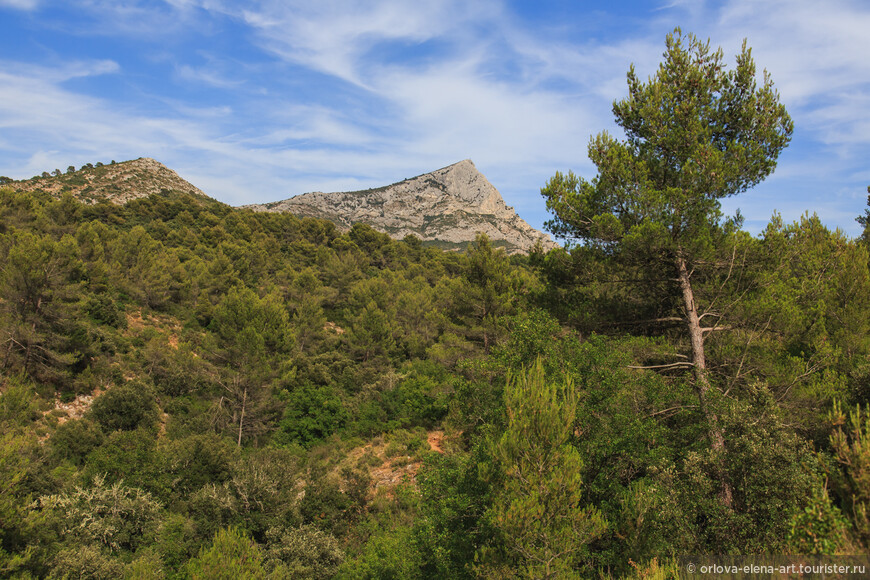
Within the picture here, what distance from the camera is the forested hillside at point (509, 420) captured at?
5848mm

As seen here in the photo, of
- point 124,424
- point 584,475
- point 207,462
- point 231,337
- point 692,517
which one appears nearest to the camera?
point 692,517

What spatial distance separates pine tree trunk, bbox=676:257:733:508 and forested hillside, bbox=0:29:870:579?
0.05m

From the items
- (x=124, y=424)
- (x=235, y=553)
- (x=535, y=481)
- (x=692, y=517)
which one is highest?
(x=535, y=481)

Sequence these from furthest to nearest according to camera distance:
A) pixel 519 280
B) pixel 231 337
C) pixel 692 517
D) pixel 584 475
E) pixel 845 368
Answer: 1. pixel 231 337
2. pixel 519 280
3. pixel 845 368
4. pixel 584 475
5. pixel 692 517

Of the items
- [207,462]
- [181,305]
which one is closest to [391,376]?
[207,462]

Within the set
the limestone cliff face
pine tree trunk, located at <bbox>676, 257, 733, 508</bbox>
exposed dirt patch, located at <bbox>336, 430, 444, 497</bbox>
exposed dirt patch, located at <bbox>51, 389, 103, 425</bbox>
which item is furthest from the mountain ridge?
pine tree trunk, located at <bbox>676, 257, 733, 508</bbox>

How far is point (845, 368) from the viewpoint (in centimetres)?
904

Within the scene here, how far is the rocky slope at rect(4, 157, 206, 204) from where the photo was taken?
62188 millimetres

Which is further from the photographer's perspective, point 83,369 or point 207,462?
point 83,369

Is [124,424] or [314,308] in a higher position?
[314,308]

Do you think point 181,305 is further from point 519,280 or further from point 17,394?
point 519,280

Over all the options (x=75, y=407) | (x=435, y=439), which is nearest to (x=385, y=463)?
(x=435, y=439)

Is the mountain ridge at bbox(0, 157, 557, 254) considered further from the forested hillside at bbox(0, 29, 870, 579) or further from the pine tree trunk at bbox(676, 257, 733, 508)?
the pine tree trunk at bbox(676, 257, 733, 508)

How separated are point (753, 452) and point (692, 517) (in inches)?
49.8
